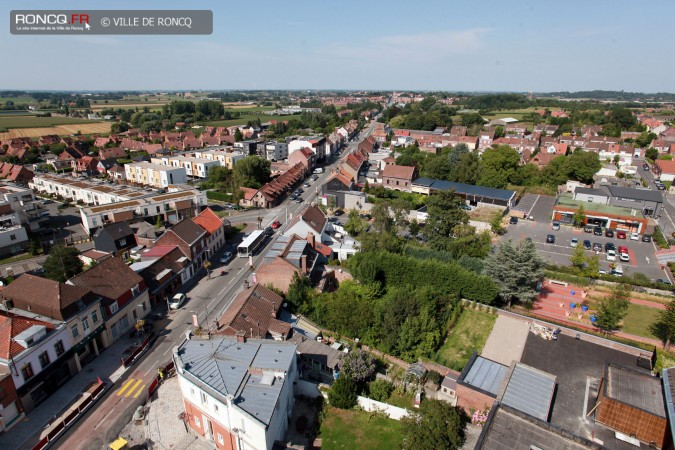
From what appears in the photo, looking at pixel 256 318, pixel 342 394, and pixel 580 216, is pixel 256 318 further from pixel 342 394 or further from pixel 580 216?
pixel 580 216

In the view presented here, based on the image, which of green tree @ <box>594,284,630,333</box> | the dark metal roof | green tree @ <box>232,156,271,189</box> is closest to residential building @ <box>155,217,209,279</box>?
green tree @ <box>232,156,271,189</box>

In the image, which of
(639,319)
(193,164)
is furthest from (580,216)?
(193,164)

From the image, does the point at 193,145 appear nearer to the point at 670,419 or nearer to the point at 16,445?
the point at 16,445

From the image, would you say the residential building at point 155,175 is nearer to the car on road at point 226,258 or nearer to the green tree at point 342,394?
the car on road at point 226,258

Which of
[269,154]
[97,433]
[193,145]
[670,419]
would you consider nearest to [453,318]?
[670,419]

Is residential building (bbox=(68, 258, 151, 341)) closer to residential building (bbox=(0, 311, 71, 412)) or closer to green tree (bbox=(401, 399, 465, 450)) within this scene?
residential building (bbox=(0, 311, 71, 412))
